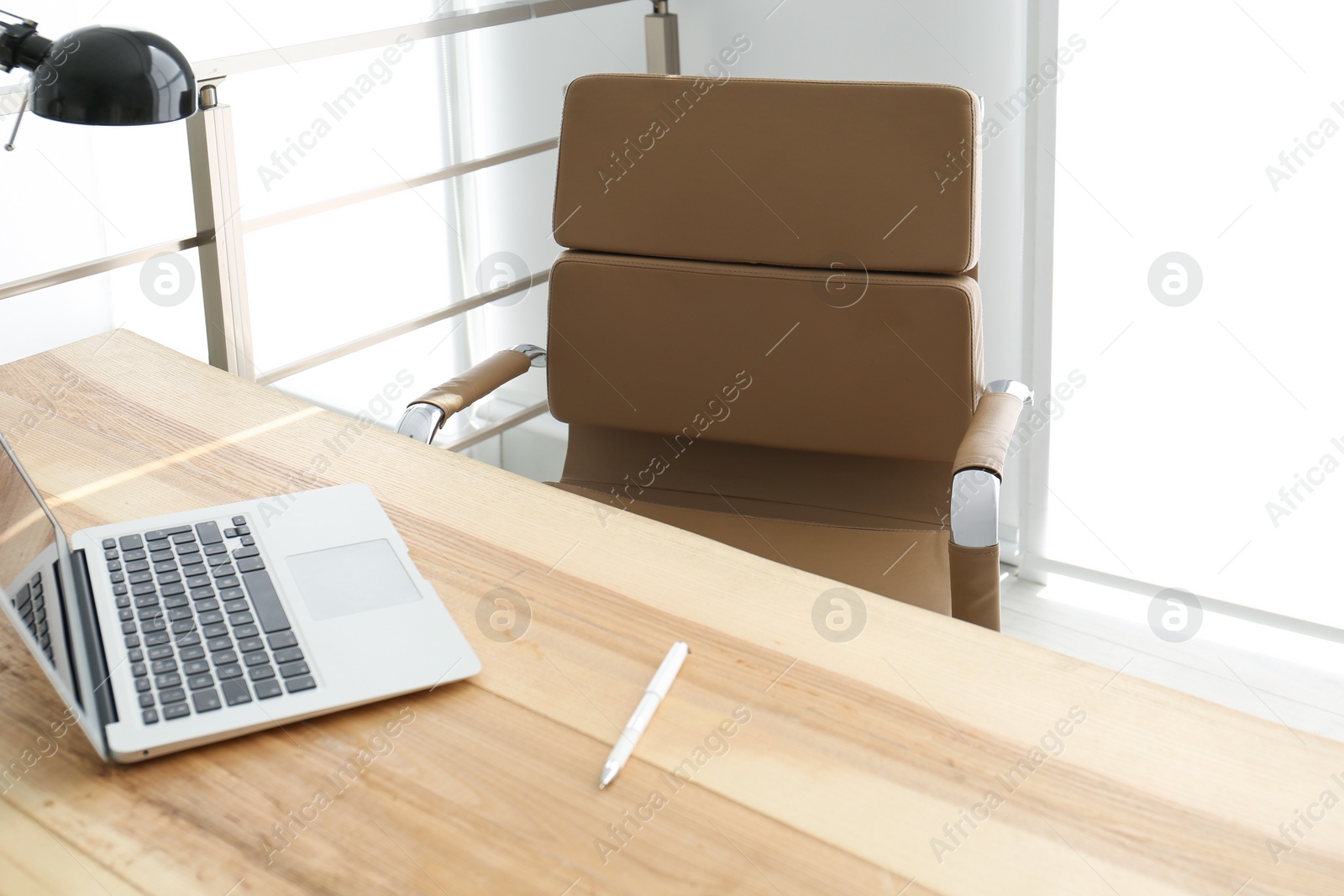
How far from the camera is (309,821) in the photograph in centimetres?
71

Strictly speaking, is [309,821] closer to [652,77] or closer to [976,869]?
[976,869]

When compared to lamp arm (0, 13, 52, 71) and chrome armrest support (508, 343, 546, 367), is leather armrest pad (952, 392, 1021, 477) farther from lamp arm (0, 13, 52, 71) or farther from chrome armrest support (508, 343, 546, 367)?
lamp arm (0, 13, 52, 71)

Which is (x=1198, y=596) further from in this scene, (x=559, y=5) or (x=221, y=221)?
(x=221, y=221)

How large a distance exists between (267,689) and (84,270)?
1017 mm

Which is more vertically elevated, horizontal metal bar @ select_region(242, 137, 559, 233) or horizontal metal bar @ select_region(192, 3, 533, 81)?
horizontal metal bar @ select_region(192, 3, 533, 81)

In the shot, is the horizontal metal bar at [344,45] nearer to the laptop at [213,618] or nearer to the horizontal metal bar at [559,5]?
the horizontal metal bar at [559,5]

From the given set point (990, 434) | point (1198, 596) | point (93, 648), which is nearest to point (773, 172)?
point (990, 434)

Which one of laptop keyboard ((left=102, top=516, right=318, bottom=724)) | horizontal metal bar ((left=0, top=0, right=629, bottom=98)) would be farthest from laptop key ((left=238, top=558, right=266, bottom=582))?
horizontal metal bar ((left=0, top=0, right=629, bottom=98))

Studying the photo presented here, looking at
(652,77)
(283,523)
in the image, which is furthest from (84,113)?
(652,77)

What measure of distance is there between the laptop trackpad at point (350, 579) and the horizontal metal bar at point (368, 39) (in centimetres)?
Answer: 83

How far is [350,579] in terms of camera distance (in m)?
0.95

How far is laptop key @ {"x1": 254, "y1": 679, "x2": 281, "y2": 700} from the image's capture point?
2.67 ft

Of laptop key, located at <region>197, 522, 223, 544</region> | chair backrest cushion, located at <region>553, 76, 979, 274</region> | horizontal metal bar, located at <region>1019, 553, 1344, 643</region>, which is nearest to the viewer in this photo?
laptop key, located at <region>197, 522, 223, 544</region>

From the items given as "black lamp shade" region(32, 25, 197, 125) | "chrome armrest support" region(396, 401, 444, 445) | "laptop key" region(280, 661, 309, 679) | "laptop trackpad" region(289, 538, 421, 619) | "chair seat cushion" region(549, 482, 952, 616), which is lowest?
"chair seat cushion" region(549, 482, 952, 616)
